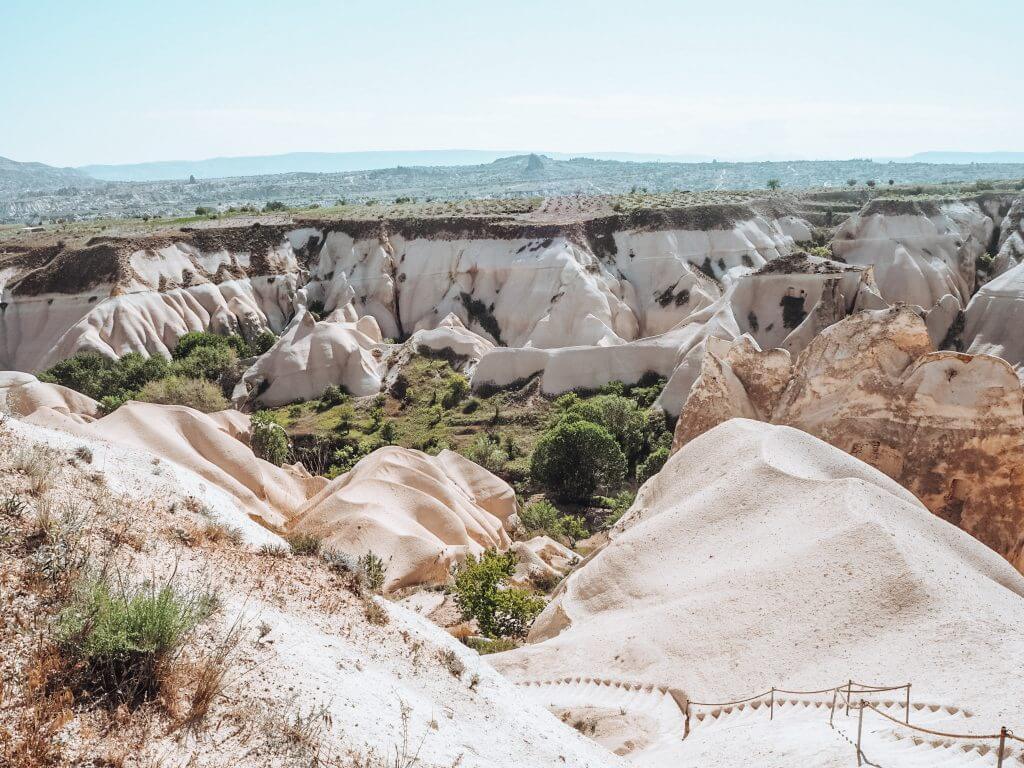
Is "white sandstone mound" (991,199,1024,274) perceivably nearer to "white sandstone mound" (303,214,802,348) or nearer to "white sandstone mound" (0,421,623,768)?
"white sandstone mound" (303,214,802,348)

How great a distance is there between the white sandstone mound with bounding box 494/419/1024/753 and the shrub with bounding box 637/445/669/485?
1449 centimetres

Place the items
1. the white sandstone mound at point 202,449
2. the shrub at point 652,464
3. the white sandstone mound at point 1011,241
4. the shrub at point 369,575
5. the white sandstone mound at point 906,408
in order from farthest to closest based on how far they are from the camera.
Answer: the white sandstone mound at point 1011,241 < the shrub at point 652,464 < the white sandstone mound at point 202,449 < the white sandstone mound at point 906,408 < the shrub at point 369,575

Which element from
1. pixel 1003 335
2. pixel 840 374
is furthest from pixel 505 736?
pixel 1003 335

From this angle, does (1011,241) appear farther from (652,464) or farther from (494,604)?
(494,604)

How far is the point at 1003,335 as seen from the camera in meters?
33.6

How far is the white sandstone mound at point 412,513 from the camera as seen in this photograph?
73.3 feet

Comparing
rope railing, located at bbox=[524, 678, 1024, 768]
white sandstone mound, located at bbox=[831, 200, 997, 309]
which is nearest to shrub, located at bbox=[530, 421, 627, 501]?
rope railing, located at bbox=[524, 678, 1024, 768]

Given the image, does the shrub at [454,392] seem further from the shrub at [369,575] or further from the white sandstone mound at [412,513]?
the shrub at [369,575]

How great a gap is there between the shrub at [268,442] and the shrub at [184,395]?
600 centimetres

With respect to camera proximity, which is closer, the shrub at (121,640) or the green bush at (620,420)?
the shrub at (121,640)

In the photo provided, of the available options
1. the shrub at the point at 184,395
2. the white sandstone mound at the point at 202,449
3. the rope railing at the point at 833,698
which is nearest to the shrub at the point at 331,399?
the shrub at the point at 184,395

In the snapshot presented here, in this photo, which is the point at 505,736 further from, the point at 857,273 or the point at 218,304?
the point at 218,304

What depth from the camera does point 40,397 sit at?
3497cm

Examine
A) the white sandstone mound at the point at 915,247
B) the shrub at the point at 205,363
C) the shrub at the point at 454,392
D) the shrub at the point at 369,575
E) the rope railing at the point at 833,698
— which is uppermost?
the white sandstone mound at the point at 915,247
